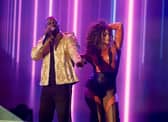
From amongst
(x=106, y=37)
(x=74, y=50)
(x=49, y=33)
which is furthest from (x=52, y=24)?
(x=106, y=37)

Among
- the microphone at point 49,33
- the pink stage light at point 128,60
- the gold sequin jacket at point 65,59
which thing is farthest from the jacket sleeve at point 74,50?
the pink stage light at point 128,60

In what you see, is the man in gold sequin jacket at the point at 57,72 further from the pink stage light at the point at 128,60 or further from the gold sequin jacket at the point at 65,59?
the pink stage light at the point at 128,60

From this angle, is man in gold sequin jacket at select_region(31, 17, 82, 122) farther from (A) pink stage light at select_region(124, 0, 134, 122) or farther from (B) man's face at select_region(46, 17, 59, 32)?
(A) pink stage light at select_region(124, 0, 134, 122)

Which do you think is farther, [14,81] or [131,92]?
[14,81]

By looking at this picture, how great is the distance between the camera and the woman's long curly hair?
1.92 m

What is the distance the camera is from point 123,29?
A: 6.24ft

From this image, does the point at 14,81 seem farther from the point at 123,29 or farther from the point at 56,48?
the point at 123,29

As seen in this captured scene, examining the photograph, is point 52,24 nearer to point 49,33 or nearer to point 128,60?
point 49,33

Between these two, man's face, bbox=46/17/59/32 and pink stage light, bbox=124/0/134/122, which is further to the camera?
man's face, bbox=46/17/59/32

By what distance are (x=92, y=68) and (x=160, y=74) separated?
1.06ft

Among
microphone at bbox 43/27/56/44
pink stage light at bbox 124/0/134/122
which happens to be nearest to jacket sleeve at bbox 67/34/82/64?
microphone at bbox 43/27/56/44

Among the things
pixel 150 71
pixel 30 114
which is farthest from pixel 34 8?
pixel 150 71

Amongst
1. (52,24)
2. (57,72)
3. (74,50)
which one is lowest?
(57,72)

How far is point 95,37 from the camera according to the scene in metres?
1.94
